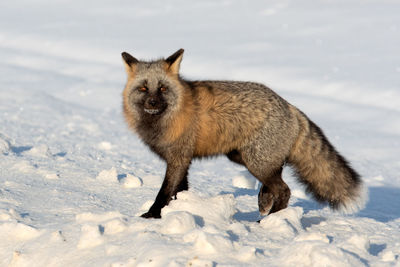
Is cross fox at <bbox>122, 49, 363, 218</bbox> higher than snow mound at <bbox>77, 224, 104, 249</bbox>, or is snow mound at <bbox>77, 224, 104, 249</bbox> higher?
cross fox at <bbox>122, 49, 363, 218</bbox>

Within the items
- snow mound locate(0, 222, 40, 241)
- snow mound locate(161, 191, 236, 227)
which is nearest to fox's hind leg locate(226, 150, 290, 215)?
snow mound locate(161, 191, 236, 227)

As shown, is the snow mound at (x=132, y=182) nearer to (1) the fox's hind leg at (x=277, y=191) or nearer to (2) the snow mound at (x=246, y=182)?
(1) the fox's hind leg at (x=277, y=191)

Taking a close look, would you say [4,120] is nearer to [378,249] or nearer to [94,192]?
[94,192]

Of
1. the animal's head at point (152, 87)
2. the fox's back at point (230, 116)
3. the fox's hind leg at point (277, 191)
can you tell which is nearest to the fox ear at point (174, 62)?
the animal's head at point (152, 87)

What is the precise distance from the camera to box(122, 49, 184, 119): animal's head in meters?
6.62

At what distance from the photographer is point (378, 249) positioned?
5793mm

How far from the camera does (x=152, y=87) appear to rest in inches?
263

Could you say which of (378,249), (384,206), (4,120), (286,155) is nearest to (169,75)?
(286,155)

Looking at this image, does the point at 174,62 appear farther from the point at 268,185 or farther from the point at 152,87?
the point at 268,185

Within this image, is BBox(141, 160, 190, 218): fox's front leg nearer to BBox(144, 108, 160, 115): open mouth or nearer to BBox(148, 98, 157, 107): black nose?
BBox(144, 108, 160, 115): open mouth

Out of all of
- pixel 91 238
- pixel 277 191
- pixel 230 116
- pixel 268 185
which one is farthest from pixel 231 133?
pixel 91 238

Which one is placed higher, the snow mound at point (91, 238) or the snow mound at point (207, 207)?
the snow mound at point (207, 207)

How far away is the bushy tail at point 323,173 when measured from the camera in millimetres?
7301

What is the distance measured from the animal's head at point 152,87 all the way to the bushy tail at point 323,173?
184 cm
